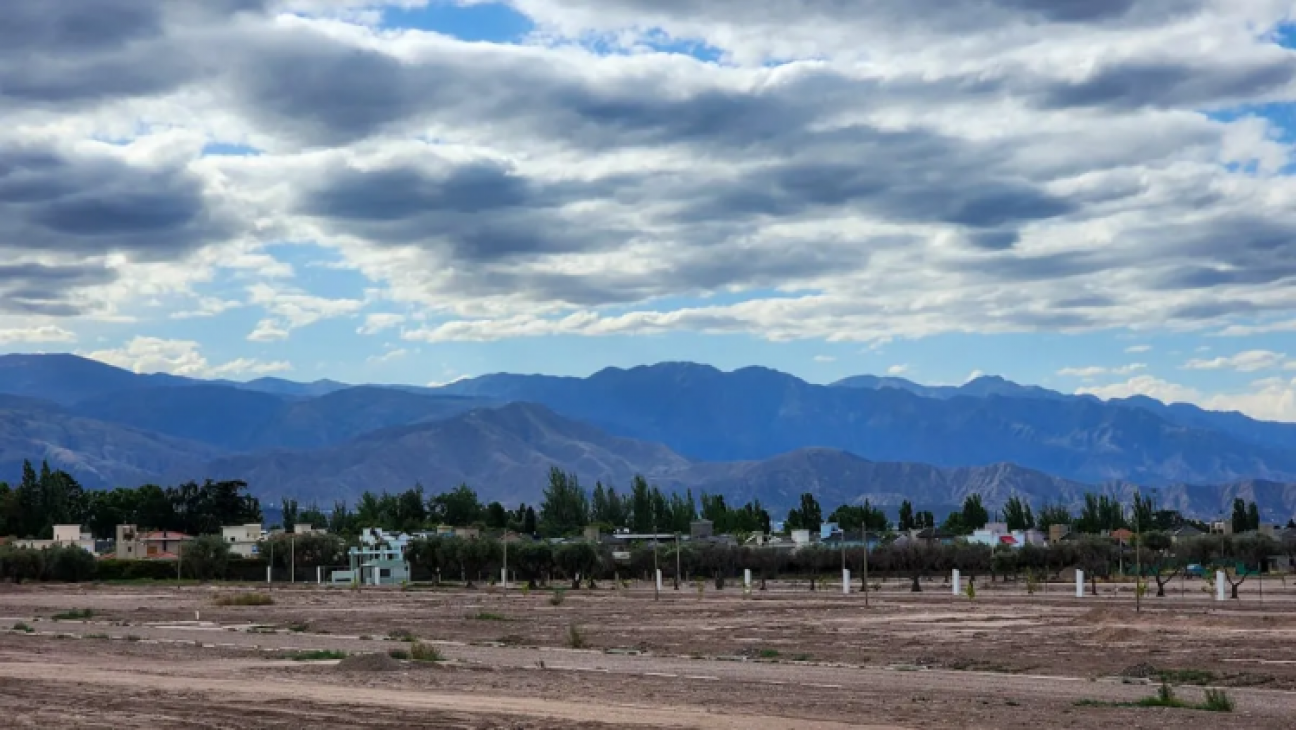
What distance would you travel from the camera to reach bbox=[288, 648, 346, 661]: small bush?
118ft

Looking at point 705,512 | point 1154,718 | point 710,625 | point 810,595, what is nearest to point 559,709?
point 1154,718

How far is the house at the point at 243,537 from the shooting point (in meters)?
146

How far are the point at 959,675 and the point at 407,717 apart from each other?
44.4ft

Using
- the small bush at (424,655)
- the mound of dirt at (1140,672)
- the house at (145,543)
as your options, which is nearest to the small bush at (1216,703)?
the mound of dirt at (1140,672)

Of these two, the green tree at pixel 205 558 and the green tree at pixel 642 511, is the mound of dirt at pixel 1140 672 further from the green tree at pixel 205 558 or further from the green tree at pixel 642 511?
the green tree at pixel 642 511

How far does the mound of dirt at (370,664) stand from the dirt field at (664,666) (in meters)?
0.15

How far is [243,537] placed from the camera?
154 meters

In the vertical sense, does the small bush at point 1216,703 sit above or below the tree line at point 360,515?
below

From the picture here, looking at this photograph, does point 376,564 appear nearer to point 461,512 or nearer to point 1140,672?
point 461,512

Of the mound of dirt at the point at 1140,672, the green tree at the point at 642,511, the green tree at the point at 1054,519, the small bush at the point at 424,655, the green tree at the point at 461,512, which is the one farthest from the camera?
the green tree at the point at 461,512

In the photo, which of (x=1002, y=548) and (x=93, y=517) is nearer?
(x=1002, y=548)

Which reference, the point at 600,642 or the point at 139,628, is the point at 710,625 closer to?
the point at 600,642

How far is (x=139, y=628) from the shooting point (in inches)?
1981

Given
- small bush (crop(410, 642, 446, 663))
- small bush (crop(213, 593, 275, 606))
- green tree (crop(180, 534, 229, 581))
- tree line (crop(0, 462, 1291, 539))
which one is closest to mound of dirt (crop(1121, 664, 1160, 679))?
small bush (crop(410, 642, 446, 663))
